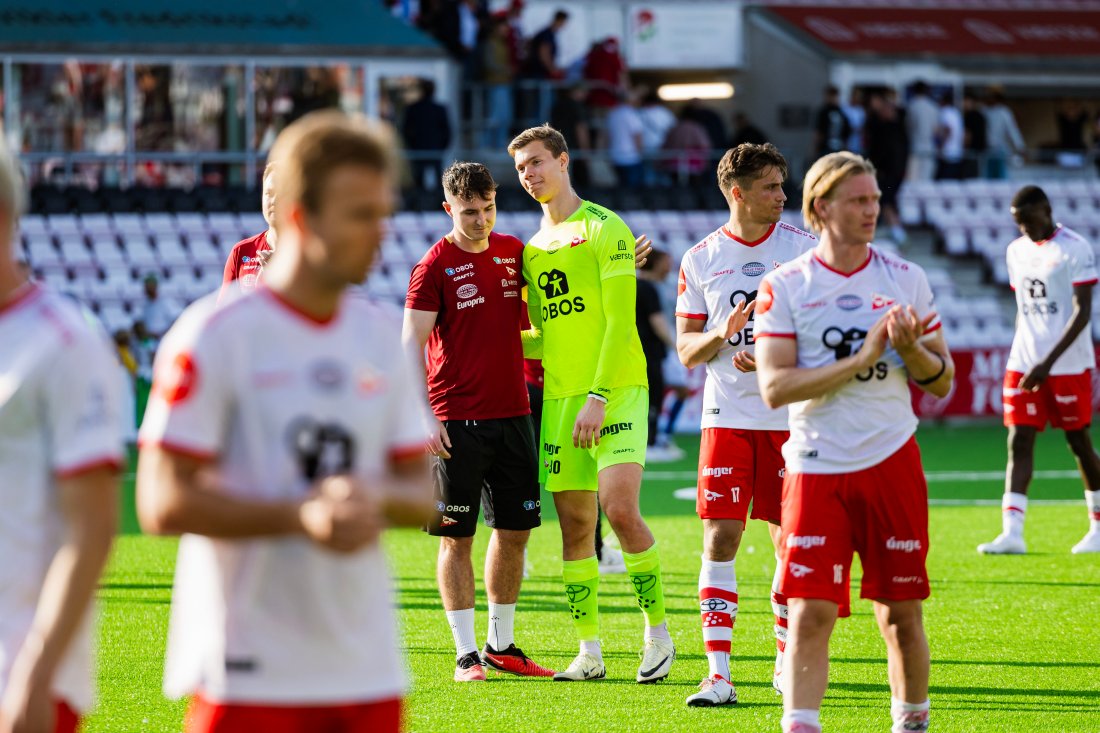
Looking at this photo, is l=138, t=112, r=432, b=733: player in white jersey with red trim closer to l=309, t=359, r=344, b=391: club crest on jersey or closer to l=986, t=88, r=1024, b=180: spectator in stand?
l=309, t=359, r=344, b=391: club crest on jersey

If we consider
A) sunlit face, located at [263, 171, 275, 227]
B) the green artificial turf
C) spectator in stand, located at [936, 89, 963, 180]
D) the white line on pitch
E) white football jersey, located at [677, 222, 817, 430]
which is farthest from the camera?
spectator in stand, located at [936, 89, 963, 180]

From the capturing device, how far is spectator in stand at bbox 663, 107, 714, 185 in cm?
2594

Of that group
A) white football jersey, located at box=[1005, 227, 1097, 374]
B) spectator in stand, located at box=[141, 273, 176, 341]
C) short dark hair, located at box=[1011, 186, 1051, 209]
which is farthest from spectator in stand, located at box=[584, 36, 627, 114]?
short dark hair, located at box=[1011, 186, 1051, 209]

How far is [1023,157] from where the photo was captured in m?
28.6

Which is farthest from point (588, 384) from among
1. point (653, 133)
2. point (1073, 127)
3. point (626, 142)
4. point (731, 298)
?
point (1073, 127)

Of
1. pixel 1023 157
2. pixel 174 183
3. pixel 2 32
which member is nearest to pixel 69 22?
pixel 2 32

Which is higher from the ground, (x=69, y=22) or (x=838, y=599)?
(x=69, y=22)

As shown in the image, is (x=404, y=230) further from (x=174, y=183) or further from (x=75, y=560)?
(x=75, y=560)

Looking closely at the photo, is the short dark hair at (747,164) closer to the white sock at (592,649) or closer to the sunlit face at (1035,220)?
the white sock at (592,649)

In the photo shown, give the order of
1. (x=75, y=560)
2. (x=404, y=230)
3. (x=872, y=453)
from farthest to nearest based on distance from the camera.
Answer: (x=404, y=230)
(x=872, y=453)
(x=75, y=560)

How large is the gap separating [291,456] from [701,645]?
533 centimetres

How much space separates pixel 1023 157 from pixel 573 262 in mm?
22951

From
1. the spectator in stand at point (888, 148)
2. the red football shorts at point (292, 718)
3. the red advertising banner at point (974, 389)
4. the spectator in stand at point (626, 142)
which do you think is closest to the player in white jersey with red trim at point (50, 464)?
the red football shorts at point (292, 718)

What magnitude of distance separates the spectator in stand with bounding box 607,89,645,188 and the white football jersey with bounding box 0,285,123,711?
2241 cm
